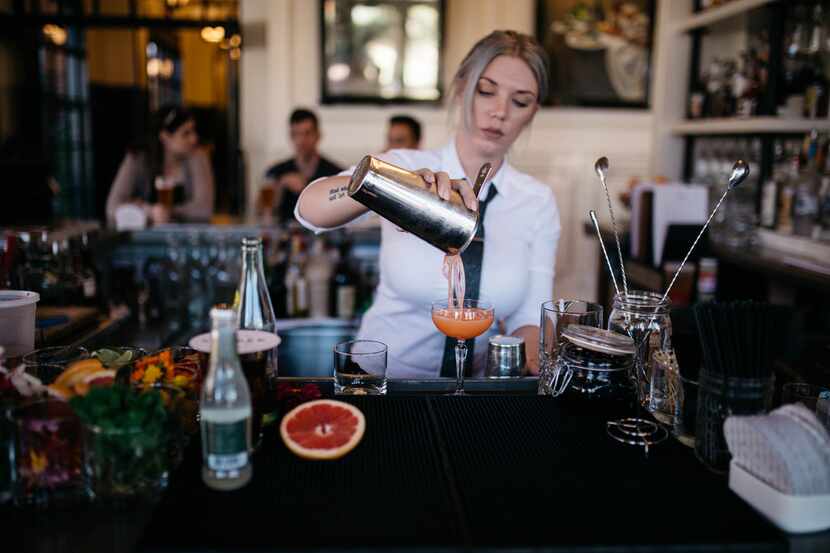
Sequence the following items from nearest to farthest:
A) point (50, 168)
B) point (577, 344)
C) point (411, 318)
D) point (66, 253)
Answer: point (577, 344) → point (411, 318) → point (66, 253) → point (50, 168)

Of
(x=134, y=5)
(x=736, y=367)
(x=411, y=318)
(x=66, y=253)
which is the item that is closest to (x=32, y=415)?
(x=736, y=367)

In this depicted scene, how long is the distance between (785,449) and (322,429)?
24.6 inches

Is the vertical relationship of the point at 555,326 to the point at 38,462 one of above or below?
above

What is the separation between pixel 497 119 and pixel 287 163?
113 inches

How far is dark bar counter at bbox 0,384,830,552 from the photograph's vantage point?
882 millimetres

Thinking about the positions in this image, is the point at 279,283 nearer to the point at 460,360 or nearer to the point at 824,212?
the point at 460,360

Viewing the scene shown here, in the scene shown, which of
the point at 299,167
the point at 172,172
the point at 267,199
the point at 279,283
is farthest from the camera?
the point at 299,167

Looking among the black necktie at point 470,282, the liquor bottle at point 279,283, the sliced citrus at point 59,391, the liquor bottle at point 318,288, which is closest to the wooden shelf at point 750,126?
the black necktie at point 470,282

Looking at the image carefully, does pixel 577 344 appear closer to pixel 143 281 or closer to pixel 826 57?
pixel 143 281

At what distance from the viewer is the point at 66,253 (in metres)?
2.29

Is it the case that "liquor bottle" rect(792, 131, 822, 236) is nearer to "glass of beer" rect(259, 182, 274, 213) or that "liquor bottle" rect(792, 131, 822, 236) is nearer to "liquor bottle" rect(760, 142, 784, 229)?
"liquor bottle" rect(760, 142, 784, 229)

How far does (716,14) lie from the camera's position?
3.32m

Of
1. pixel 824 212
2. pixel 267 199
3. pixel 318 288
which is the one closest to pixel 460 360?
pixel 318 288

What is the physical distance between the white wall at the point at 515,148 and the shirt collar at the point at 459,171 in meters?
3.32
